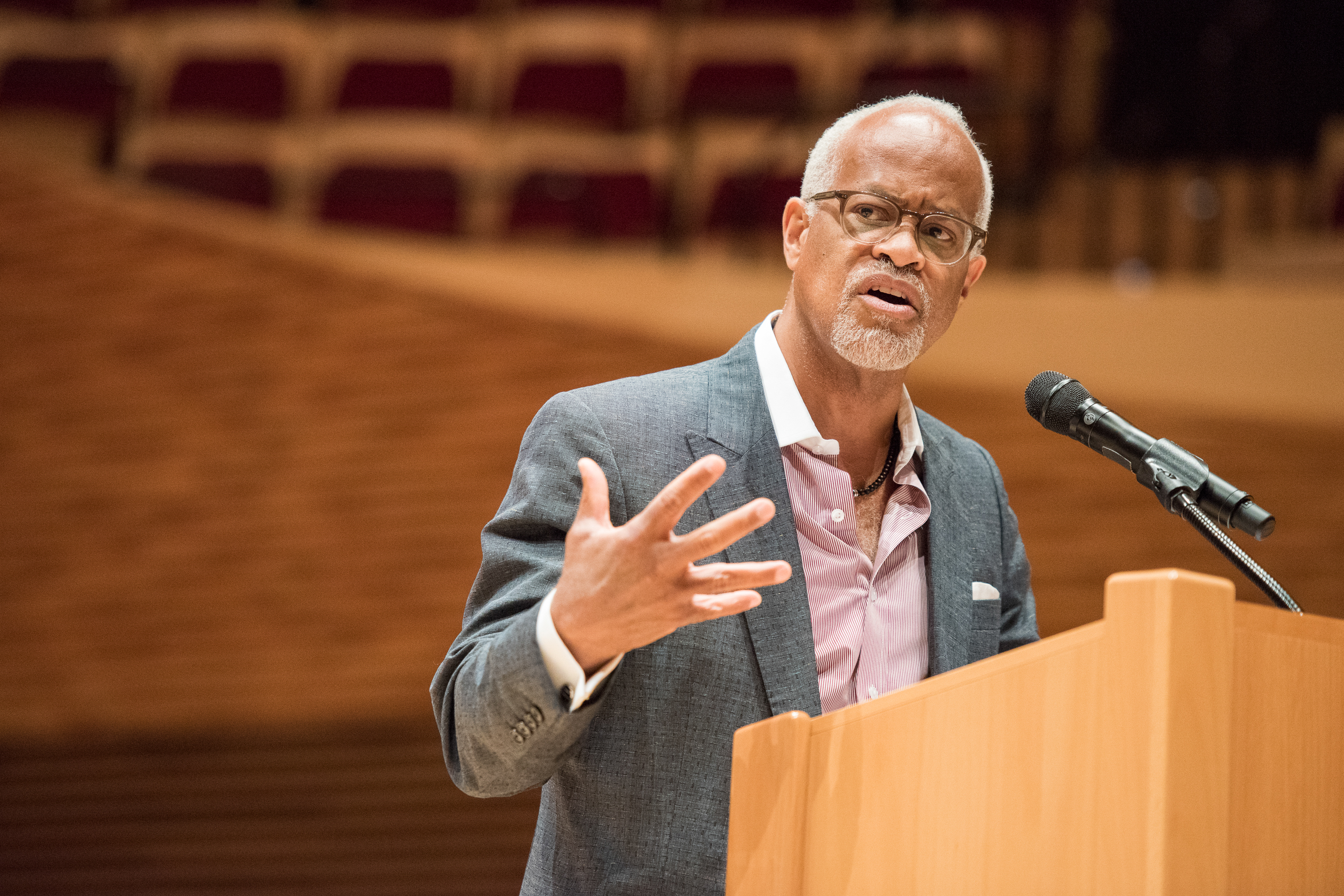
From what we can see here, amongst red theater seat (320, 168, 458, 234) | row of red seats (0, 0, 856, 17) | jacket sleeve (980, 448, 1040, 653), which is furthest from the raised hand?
row of red seats (0, 0, 856, 17)

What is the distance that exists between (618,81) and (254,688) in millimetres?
1704

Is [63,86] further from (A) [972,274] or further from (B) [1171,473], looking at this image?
(B) [1171,473]

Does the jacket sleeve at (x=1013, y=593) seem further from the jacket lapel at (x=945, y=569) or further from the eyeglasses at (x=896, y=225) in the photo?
the eyeglasses at (x=896, y=225)

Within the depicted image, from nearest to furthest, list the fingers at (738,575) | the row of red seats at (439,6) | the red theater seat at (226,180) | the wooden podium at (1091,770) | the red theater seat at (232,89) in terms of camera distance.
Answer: the wooden podium at (1091,770) < the fingers at (738,575) < the red theater seat at (226,180) < the red theater seat at (232,89) < the row of red seats at (439,6)

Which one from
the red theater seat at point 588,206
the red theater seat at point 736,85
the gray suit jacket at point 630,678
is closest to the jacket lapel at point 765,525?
the gray suit jacket at point 630,678

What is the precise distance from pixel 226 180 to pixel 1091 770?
2.75 m

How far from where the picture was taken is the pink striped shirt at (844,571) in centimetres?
76

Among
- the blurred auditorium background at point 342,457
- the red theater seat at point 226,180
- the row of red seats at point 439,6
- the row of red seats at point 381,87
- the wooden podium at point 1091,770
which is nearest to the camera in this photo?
the wooden podium at point 1091,770

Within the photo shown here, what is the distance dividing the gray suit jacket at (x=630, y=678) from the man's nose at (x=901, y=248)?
0.44 feet

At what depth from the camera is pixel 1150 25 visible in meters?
3.35

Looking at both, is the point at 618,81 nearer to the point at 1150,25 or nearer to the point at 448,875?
the point at 1150,25

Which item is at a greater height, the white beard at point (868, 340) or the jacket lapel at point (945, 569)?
the white beard at point (868, 340)

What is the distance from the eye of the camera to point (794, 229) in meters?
0.89

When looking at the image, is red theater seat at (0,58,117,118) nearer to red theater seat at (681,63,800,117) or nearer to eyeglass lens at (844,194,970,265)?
red theater seat at (681,63,800,117)
